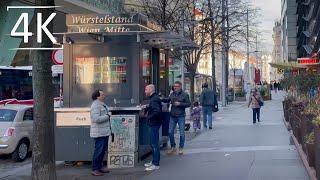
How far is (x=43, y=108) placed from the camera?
9.11 metres

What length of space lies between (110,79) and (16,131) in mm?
3690

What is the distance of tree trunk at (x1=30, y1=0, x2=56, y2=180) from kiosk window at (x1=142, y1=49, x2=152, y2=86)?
4.67 metres

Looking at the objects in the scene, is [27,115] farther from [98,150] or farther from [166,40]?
[98,150]

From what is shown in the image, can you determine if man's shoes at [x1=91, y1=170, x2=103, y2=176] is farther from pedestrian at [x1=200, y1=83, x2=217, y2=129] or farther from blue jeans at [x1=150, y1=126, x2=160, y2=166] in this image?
pedestrian at [x1=200, y1=83, x2=217, y2=129]

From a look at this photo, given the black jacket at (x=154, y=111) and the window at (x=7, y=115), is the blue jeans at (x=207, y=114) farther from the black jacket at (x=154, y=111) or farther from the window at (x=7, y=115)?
the black jacket at (x=154, y=111)

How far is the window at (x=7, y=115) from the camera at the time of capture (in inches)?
616

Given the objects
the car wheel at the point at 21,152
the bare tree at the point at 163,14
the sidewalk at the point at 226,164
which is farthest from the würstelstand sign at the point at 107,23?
the bare tree at the point at 163,14

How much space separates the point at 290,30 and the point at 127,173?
92.6m

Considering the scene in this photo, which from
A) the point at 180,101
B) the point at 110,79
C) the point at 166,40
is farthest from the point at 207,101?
the point at 110,79

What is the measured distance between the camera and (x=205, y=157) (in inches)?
520

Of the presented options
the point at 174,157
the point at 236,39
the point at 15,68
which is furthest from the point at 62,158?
the point at 236,39

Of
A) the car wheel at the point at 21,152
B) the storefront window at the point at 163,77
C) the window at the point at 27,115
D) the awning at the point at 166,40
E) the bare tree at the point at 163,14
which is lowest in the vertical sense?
the car wheel at the point at 21,152

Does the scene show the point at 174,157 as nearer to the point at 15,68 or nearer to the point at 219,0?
the point at 15,68

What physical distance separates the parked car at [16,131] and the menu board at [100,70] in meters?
3.17
